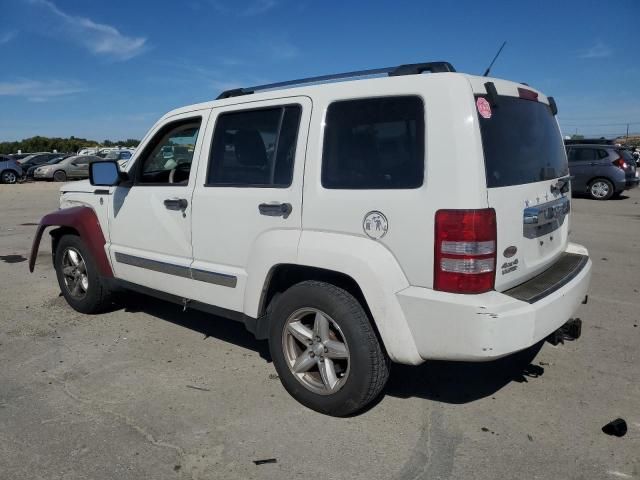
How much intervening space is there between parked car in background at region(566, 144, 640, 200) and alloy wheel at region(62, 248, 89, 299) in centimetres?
1534

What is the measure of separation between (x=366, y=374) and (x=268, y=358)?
1343mm

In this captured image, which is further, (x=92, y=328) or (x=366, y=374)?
(x=92, y=328)

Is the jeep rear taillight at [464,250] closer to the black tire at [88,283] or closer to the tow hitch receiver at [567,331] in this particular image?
the tow hitch receiver at [567,331]

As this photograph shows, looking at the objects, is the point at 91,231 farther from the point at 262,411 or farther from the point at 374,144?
the point at 374,144

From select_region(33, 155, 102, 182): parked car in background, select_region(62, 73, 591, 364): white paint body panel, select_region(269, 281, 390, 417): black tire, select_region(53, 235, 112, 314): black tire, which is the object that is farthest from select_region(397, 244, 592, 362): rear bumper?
select_region(33, 155, 102, 182): parked car in background

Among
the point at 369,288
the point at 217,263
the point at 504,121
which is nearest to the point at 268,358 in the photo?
the point at 217,263

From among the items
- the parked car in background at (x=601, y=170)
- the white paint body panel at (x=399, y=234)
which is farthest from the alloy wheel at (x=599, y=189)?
the white paint body panel at (x=399, y=234)

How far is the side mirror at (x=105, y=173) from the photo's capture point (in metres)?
4.57

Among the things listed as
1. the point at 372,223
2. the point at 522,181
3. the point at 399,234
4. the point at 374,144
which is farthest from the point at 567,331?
the point at 374,144

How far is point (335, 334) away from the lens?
3.32m

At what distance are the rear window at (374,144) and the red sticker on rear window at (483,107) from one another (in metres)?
0.30

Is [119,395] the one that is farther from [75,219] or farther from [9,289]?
[9,289]

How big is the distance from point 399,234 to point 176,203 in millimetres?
1901

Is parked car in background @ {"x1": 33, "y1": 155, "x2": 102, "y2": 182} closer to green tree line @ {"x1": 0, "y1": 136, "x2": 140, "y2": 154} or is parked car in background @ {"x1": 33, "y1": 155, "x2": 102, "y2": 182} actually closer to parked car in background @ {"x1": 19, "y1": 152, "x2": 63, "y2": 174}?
parked car in background @ {"x1": 19, "y1": 152, "x2": 63, "y2": 174}
